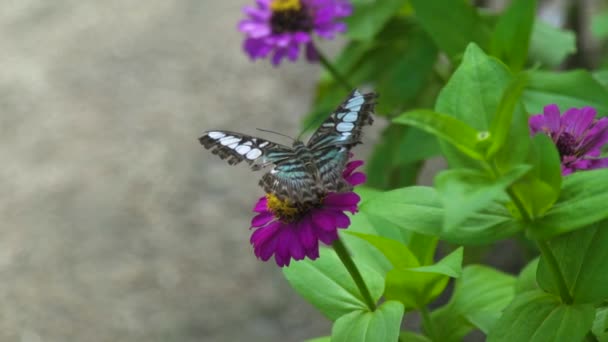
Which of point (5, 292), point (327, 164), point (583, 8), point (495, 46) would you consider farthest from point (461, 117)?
point (5, 292)

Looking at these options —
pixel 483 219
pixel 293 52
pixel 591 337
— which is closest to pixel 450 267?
pixel 483 219

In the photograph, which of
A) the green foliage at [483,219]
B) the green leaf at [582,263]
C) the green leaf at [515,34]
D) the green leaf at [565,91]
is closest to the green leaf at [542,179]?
the green foliage at [483,219]

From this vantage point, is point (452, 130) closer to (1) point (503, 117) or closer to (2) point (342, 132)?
(1) point (503, 117)

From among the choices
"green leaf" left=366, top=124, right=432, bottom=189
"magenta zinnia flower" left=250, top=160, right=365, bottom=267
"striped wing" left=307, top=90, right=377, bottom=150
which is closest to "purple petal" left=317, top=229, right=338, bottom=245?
"magenta zinnia flower" left=250, top=160, right=365, bottom=267

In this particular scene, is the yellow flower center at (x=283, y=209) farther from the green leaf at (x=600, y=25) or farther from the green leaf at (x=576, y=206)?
the green leaf at (x=600, y=25)

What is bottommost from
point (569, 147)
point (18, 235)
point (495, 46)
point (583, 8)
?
point (569, 147)

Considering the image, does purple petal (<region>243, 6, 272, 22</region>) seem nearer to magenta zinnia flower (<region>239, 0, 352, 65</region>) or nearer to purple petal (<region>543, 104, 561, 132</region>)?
magenta zinnia flower (<region>239, 0, 352, 65</region>)

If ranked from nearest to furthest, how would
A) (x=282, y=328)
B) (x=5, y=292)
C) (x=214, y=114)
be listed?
(x=282, y=328), (x=5, y=292), (x=214, y=114)

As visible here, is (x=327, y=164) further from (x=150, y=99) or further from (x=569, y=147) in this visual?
(x=150, y=99)
